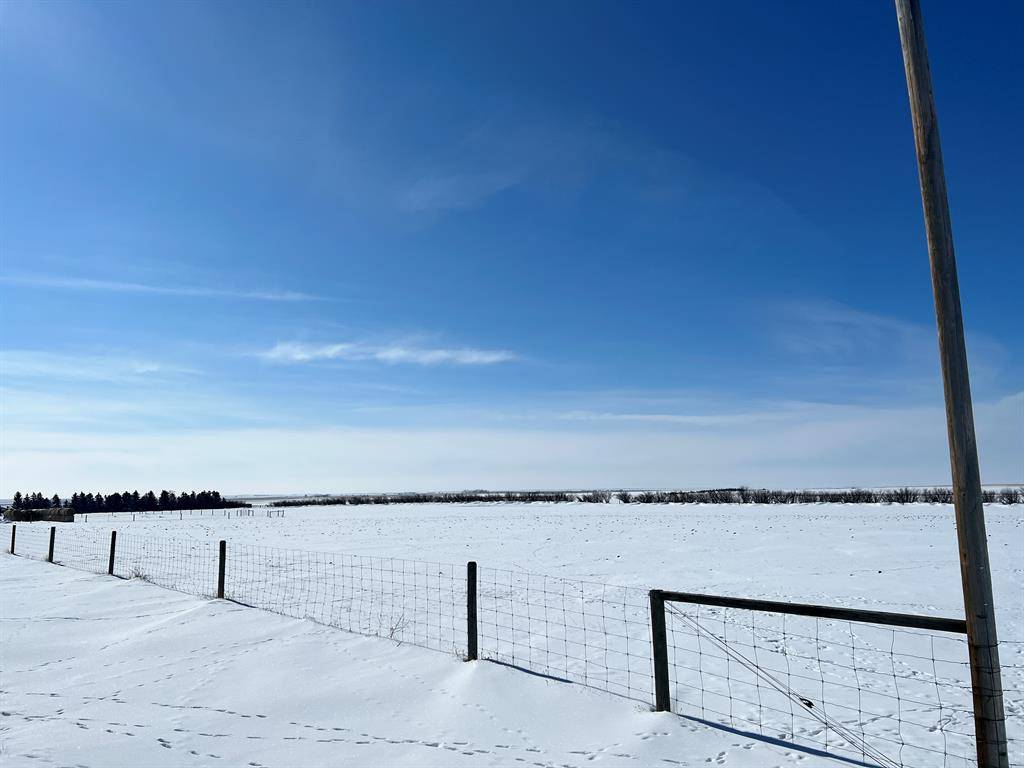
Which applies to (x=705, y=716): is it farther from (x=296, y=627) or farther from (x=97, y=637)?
(x=97, y=637)

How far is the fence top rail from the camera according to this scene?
174 inches

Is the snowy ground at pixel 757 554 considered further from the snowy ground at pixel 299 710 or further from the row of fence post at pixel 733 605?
the snowy ground at pixel 299 710

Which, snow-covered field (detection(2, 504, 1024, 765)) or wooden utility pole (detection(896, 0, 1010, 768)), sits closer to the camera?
wooden utility pole (detection(896, 0, 1010, 768))

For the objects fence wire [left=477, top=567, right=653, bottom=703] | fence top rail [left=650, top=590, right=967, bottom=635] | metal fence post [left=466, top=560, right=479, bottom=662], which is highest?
fence top rail [left=650, top=590, right=967, bottom=635]

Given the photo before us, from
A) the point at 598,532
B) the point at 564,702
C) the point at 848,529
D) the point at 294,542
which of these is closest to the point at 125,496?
the point at 294,542

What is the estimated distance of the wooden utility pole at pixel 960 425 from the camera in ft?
13.1

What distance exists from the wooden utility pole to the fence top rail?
29cm

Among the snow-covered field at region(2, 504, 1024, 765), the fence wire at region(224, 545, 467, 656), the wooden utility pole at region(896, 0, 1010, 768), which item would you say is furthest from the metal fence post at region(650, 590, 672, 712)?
the fence wire at region(224, 545, 467, 656)

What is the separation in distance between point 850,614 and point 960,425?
1808mm

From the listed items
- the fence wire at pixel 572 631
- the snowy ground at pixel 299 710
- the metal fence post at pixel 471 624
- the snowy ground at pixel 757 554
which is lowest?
the snowy ground at pixel 757 554

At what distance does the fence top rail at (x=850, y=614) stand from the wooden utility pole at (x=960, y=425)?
0.29m

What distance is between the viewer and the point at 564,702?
6.15 m

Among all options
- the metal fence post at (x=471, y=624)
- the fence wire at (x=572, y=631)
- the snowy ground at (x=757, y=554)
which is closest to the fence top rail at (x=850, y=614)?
the fence wire at (x=572, y=631)

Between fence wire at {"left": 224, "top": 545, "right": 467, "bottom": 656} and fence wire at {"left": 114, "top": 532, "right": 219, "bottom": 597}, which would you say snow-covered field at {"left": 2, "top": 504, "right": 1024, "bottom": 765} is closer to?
fence wire at {"left": 224, "top": 545, "right": 467, "bottom": 656}
